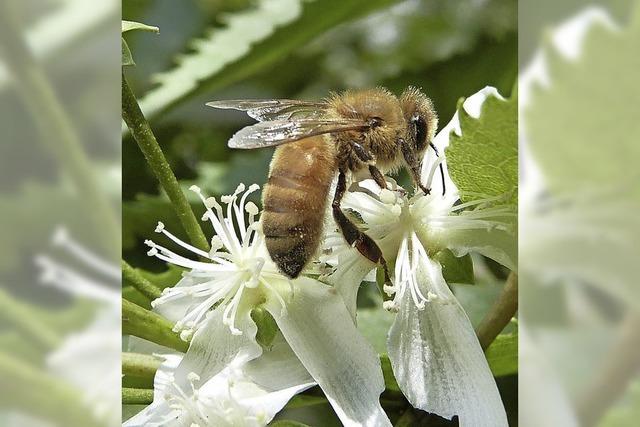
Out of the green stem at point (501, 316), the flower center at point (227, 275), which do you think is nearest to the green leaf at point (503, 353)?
the green stem at point (501, 316)

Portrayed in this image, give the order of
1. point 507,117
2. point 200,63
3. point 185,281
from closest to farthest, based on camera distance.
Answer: point 507,117, point 185,281, point 200,63

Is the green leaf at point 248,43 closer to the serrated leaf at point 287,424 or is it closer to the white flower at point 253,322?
the white flower at point 253,322

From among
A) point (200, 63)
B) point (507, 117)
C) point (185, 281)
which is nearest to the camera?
point (507, 117)

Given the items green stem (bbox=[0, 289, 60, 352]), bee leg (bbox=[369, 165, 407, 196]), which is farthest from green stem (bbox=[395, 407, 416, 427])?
green stem (bbox=[0, 289, 60, 352])

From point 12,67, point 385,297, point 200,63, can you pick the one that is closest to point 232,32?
point 200,63

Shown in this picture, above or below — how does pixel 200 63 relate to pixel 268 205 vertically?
above

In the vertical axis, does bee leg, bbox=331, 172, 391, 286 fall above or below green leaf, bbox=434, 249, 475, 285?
above

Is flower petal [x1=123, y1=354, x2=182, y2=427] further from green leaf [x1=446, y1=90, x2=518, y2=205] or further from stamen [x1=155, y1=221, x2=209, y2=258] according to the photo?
green leaf [x1=446, y1=90, x2=518, y2=205]

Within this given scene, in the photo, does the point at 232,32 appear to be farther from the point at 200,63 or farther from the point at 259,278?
the point at 259,278
